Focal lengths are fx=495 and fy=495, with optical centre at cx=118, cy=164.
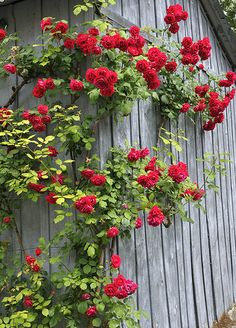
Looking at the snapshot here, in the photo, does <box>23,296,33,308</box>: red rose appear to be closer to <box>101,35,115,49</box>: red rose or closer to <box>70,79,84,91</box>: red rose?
<box>70,79,84,91</box>: red rose

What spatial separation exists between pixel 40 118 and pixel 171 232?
179 centimetres

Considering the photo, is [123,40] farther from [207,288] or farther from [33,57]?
[207,288]

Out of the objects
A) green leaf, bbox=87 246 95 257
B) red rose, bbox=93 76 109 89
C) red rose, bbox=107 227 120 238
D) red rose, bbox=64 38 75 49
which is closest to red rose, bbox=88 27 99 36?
red rose, bbox=64 38 75 49

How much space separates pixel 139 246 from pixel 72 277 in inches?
33.2

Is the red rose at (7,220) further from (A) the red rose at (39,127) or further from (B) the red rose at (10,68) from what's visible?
(B) the red rose at (10,68)

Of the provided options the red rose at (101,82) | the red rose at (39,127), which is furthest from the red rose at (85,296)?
the red rose at (101,82)

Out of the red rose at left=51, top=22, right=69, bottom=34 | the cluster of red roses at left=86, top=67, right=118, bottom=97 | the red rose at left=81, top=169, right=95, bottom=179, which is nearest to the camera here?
the cluster of red roses at left=86, top=67, right=118, bottom=97

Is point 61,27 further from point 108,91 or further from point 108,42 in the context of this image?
point 108,91

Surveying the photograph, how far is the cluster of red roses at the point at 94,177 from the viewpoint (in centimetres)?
333

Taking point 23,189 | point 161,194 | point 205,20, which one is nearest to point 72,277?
point 23,189

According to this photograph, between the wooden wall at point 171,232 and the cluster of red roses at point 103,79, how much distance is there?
0.39m

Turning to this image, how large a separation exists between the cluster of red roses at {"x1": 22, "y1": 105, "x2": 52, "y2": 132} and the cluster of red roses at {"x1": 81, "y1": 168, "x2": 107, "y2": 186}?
0.47m

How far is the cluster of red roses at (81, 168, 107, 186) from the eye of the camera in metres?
3.33

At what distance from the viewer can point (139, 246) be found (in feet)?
13.2
